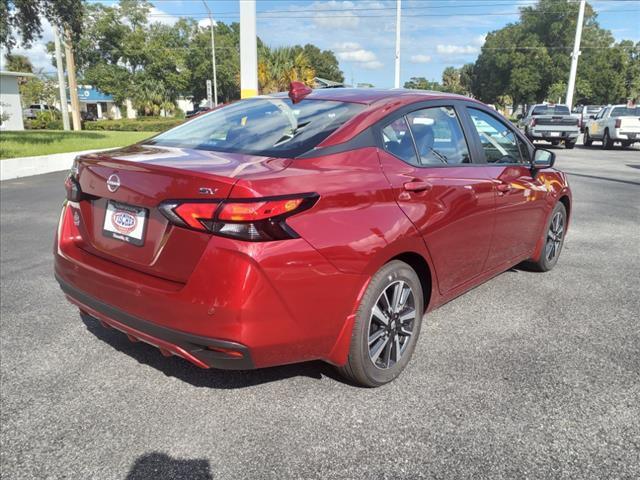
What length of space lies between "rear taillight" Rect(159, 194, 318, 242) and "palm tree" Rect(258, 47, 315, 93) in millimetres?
26616

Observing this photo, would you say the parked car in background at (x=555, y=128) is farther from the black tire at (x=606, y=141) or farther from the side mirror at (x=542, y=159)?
the side mirror at (x=542, y=159)

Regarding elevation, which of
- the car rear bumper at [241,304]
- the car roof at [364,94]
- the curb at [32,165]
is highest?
the car roof at [364,94]

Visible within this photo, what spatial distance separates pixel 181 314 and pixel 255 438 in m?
0.73

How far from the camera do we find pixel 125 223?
261 centimetres

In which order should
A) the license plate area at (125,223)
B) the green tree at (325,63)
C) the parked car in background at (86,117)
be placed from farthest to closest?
the green tree at (325,63), the parked car in background at (86,117), the license plate area at (125,223)

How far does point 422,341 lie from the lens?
12.0 ft

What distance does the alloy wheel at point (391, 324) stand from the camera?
2.92 meters

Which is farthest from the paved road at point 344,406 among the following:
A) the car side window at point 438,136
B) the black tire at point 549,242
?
the car side window at point 438,136

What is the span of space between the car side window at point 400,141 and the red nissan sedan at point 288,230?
0.01 m

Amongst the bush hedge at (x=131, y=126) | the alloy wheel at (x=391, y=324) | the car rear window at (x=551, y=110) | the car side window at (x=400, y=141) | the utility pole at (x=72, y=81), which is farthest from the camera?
the bush hedge at (x=131, y=126)

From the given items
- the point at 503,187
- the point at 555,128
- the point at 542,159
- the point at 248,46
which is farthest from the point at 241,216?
the point at 555,128

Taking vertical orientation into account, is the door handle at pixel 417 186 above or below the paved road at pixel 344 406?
above

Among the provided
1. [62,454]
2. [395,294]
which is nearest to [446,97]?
[395,294]

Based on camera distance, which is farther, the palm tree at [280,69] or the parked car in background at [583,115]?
the palm tree at [280,69]
